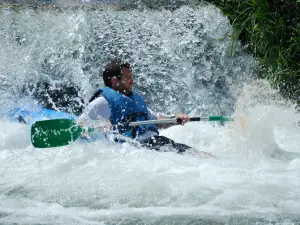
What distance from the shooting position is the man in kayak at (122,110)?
4.38 meters

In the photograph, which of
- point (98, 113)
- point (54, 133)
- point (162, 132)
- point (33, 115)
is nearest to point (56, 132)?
point (54, 133)

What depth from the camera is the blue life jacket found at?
14.4ft

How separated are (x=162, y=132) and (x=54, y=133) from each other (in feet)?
6.02

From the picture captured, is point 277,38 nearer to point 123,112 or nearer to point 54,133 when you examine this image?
point 123,112

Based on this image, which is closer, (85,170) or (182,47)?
(85,170)

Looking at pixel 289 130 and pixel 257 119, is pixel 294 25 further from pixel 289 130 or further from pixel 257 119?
pixel 257 119

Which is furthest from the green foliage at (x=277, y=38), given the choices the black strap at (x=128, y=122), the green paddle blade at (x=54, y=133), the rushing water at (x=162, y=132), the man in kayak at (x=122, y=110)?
the green paddle blade at (x=54, y=133)

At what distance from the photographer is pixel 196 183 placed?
12.1 feet

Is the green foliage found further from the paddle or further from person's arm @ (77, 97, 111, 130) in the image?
person's arm @ (77, 97, 111, 130)

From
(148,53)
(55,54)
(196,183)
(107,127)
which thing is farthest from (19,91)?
(196,183)

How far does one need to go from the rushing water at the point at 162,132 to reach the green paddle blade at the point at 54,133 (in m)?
0.14

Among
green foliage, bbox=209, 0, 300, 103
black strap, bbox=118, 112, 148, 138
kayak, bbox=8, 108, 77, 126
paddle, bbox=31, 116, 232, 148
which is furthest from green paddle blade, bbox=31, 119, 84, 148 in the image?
green foliage, bbox=209, 0, 300, 103

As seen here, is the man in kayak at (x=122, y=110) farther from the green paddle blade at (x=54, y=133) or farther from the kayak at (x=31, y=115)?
the kayak at (x=31, y=115)

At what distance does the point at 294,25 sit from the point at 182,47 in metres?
1.56
